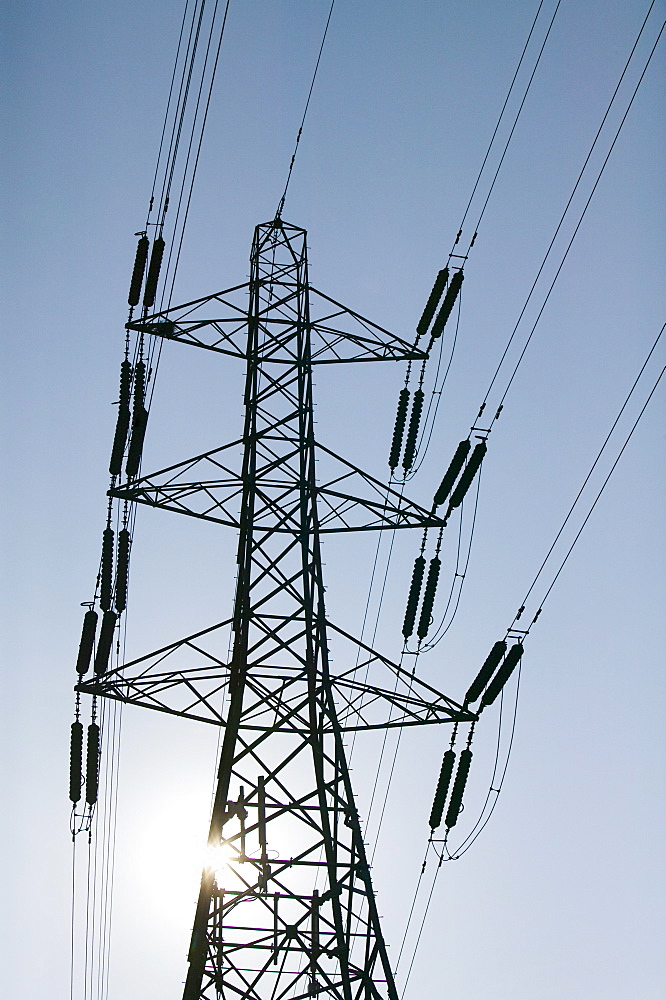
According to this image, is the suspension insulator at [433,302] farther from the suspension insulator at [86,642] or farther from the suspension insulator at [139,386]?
the suspension insulator at [86,642]

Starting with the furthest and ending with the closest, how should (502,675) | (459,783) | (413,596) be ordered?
(413,596), (459,783), (502,675)

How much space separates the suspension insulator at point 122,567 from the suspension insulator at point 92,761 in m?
1.90

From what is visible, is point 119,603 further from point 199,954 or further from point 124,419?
point 199,954

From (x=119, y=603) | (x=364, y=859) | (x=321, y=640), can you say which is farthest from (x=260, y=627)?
(x=364, y=859)

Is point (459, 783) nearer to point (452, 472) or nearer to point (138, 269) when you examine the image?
point (452, 472)

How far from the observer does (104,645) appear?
61.1ft

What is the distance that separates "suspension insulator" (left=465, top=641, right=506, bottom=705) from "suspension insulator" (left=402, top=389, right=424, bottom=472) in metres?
4.31

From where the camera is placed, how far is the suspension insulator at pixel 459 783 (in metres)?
19.1

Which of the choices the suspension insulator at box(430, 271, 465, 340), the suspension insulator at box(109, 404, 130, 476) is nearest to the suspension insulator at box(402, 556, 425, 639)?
the suspension insulator at box(430, 271, 465, 340)

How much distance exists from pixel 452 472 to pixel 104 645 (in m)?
5.73

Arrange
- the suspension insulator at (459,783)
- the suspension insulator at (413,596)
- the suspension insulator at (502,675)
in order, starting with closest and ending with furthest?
the suspension insulator at (502,675) → the suspension insulator at (459,783) → the suspension insulator at (413,596)

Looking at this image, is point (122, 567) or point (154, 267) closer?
point (122, 567)

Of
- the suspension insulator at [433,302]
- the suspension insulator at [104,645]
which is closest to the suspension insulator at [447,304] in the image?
the suspension insulator at [433,302]

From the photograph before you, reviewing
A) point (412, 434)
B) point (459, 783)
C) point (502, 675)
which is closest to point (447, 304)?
point (412, 434)
